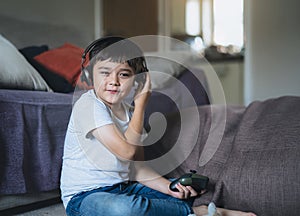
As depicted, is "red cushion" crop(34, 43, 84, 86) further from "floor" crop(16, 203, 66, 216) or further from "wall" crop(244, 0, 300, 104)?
"wall" crop(244, 0, 300, 104)

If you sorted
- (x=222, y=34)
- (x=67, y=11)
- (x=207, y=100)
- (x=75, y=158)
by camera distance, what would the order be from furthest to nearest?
(x=222, y=34), (x=67, y=11), (x=207, y=100), (x=75, y=158)

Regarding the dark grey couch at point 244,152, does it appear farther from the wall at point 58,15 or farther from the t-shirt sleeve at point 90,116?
the wall at point 58,15

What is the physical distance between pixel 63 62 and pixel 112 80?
0.88 m

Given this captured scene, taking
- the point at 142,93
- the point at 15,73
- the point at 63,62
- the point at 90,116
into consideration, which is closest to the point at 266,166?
the point at 142,93

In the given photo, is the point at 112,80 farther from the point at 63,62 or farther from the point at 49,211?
the point at 63,62

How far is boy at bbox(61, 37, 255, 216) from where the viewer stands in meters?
1.06

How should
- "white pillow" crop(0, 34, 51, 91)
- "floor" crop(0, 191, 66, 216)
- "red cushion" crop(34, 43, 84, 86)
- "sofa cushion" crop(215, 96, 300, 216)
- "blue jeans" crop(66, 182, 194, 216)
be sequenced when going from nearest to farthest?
"blue jeans" crop(66, 182, 194, 216) < "sofa cushion" crop(215, 96, 300, 216) < "floor" crop(0, 191, 66, 216) < "white pillow" crop(0, 34, 51, 91) < "red cushion" crop(34, 43, 84, 86)

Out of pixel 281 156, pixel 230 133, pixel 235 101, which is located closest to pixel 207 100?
pixel 230 133

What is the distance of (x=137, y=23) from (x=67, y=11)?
84.5 inches

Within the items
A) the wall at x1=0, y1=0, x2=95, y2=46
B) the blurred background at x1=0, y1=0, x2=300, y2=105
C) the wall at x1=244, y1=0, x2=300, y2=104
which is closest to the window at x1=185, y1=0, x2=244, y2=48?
the blurred background at x1=0, y1=0, x2=300, y2=105

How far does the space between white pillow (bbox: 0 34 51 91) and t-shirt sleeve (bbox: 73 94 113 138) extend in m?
0.40

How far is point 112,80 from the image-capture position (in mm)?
1076

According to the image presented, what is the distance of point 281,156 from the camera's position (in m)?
1.19

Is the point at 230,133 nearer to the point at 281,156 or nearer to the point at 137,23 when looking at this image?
the point at 281,156
